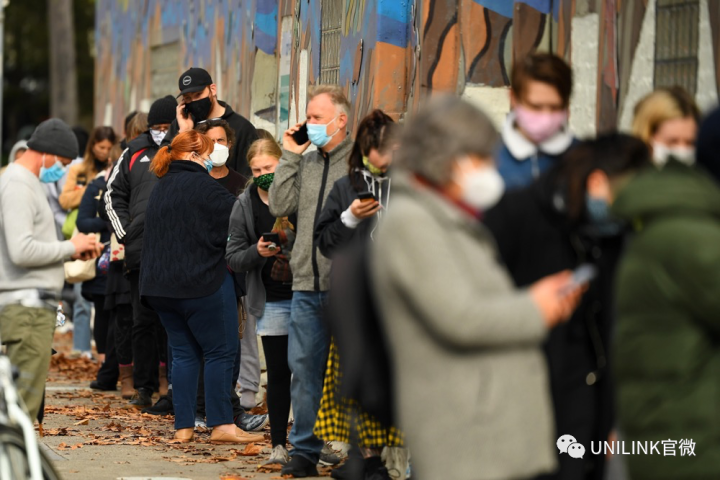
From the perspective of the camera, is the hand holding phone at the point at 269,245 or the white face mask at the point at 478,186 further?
the hand holding phone at the point at 269,245

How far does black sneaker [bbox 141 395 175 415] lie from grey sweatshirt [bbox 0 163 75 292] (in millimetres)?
3563

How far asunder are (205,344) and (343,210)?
6.84ft

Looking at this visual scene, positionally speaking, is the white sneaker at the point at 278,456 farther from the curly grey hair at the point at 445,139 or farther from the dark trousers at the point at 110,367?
the dark trousers at the point at 110,367

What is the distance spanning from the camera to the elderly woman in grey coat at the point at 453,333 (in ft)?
12.6

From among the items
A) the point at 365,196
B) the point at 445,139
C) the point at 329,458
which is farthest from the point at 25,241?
the point at 445,139

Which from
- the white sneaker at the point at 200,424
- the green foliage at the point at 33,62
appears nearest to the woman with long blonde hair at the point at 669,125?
the white sneaker at the point at 200,424

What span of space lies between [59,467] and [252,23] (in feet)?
24.7

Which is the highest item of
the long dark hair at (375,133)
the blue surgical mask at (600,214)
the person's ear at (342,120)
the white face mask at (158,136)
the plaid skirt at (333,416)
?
the white face mask at (158,136)

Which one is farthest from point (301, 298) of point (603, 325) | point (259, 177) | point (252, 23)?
point (252, 23)

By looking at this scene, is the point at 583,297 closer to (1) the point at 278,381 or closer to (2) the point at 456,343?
(2) the point at 456,343

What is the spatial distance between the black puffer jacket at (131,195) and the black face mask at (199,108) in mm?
581

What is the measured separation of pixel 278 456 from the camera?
838 cm

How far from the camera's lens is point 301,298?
7891 millimetres

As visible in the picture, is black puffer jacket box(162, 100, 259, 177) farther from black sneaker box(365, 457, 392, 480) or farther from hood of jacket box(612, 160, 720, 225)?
hood of jacket box(612, 160, 720, 225)
